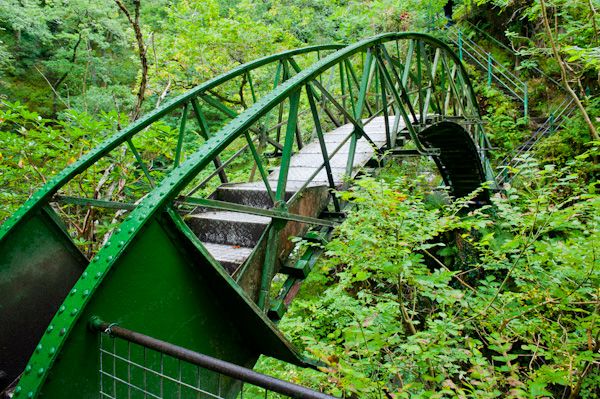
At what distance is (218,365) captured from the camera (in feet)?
5.16

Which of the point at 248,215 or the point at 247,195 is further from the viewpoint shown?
the point at 247,195

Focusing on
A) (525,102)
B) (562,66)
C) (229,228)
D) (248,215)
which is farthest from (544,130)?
(229,228)

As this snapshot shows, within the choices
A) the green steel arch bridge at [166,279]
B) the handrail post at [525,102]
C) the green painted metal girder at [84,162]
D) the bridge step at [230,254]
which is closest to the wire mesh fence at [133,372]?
the green steel arch bridge at [166,279]

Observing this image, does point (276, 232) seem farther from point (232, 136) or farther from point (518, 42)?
point (518, 42)

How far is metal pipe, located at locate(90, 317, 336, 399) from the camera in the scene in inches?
54.9

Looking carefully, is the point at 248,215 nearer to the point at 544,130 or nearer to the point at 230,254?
the point at 230,254

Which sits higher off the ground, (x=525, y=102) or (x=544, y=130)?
(x=525, y=102)

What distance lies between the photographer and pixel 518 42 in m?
13.8

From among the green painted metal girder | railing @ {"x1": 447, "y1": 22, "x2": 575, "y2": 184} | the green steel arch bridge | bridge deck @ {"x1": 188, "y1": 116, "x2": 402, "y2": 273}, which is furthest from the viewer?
railing @ {"x1": 447, "y1": 22, "x2": 575, "y2": 184}

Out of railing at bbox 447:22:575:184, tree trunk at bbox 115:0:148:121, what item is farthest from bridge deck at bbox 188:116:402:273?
railing at bbox 447:22:575:184

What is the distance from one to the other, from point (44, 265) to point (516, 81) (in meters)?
15.3

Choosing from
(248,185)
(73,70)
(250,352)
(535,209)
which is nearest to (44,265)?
(250,352)

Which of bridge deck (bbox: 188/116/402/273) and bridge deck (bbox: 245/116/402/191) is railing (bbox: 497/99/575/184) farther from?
bridge deck (bbox: 188/116/402/273)

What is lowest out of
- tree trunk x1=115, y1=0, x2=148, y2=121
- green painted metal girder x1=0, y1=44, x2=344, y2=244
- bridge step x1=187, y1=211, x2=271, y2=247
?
bridge step x1=187, y1=211, x2=271, y2=247
